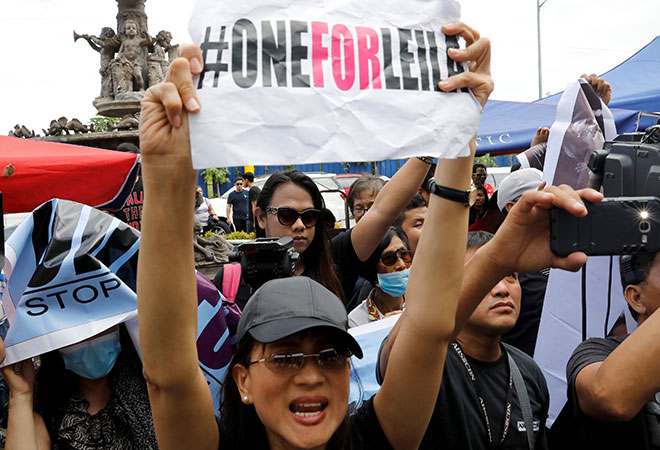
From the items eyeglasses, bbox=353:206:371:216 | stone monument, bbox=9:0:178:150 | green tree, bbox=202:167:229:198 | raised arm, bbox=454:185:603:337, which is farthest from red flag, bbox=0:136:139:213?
green tree, bbox=202:167:229:198

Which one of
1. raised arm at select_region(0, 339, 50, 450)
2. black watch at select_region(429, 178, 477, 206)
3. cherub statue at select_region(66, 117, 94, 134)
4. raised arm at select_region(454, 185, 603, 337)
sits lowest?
raised arm at select_region(0, 339, 50, 450)

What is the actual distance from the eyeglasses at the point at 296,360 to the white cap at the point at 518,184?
2.54 m

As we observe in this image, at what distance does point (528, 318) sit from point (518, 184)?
1038 millimetres

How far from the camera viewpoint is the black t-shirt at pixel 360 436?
1580 mm

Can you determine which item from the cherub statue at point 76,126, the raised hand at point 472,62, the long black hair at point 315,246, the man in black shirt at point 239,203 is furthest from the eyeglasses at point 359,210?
the cherub statue at point 76,126

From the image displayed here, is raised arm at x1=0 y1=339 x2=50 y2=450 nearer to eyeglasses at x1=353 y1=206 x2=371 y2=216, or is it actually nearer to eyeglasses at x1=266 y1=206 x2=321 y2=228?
eyeglasses at x1=266 y1=206 x2=321 y2=228

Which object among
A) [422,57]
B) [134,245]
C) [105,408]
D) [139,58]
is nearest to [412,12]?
[422,57]

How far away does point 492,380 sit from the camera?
212cm

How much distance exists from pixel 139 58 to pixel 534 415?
16492mm

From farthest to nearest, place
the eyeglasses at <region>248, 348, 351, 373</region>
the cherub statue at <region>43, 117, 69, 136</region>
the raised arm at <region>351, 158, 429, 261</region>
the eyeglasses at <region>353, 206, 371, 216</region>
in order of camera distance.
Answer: the cherub statue at <region>43, 117, 69, 136</region> → the eyeglasses at <region>353, 206, 371, 216</region> → the raised arm at <region>351, 158, 429, 261</region> → the eyeglasses at <region>248, 348, 351, 373</region>

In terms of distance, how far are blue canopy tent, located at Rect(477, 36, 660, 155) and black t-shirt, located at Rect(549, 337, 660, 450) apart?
4607mm

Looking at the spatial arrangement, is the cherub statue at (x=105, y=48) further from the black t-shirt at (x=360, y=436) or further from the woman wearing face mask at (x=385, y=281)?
the black t-shirt at (x=360, y=436)

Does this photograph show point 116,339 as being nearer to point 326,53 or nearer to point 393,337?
point 393,337

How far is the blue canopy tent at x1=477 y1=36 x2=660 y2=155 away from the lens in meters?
6.27
